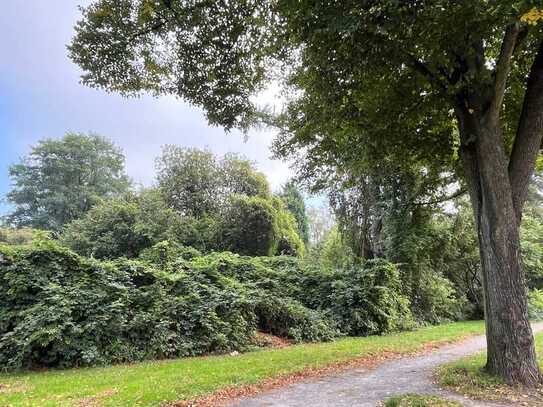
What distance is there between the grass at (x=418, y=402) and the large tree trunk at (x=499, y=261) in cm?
163

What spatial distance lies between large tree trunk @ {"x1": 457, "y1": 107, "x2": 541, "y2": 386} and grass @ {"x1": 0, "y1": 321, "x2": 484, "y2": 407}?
3.41 m

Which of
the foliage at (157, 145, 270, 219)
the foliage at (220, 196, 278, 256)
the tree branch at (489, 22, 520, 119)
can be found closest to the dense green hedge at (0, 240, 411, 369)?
the tree branch at (489, 22, 520, 119)

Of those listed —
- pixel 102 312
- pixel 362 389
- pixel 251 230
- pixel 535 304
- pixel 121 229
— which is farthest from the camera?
pixel 251 230

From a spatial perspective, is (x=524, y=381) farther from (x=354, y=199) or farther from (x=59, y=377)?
(x=354, y=199)

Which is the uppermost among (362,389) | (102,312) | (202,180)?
(202,180)

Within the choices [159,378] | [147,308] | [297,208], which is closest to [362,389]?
[159,378]

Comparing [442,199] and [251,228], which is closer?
[442,199]

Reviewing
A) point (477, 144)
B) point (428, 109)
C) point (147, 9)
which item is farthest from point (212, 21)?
point (477, 144)

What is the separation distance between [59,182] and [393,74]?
42.9m

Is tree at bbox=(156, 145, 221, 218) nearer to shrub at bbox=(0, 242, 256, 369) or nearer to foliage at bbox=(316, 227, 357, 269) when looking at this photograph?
foliage at bbox=(316, 227, 357, 269)

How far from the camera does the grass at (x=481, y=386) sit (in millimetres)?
5680

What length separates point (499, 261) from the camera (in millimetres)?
6641

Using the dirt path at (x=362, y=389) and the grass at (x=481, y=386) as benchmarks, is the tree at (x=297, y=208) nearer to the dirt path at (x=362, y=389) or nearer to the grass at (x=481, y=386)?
the dirt path at (x=362, y=389)

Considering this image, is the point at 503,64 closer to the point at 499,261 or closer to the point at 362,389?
the point at 499,261
